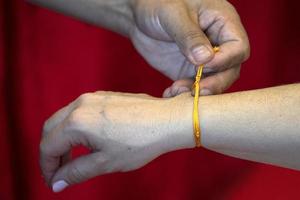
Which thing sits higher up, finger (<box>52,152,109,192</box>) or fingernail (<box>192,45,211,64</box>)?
fingernail (<box>192,45,211,64</box>)

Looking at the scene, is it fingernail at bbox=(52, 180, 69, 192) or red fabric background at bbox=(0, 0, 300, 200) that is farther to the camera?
red fabric background at bbox=(0, 0, 300, 200)

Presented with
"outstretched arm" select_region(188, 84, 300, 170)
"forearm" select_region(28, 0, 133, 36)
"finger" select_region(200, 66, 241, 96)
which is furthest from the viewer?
"forearm" select_region(28, 0, 133, 36)

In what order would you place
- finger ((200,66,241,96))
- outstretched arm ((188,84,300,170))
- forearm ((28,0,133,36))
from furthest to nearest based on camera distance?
1. forearm ((28,0,133,36))
2. finger ((200,66,241,96))
3. outstretched arm ((188,84,300,170))

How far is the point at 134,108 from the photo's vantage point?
71 centimetres

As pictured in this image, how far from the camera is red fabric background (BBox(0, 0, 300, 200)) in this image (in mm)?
998

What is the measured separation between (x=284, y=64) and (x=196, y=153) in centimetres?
33

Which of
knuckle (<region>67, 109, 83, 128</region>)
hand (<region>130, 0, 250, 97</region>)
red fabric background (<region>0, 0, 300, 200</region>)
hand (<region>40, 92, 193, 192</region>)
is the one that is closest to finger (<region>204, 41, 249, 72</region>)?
hand (<region>130, 0, 250, 97</region>)

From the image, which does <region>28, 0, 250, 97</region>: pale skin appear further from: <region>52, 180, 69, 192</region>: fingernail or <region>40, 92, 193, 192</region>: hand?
<region>52, 180, 69, 192</region>: fingernail

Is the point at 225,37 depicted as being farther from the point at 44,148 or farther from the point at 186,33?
the point at 44,148

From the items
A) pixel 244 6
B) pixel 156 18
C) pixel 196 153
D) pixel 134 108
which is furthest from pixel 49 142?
pixel 244 6

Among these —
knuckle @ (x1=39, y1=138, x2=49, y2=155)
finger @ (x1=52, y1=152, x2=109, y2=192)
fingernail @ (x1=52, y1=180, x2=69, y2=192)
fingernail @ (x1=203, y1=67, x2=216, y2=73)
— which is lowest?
fingernail @ (x1=52, y1=180, x2=69, y2=192)

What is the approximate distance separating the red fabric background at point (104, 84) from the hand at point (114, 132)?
0.28 metres

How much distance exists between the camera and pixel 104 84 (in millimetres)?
1088

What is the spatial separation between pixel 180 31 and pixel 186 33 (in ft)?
0.05
